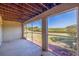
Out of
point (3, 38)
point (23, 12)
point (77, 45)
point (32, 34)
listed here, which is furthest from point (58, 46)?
point (3, 38)

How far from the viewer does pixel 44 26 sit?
3076mm

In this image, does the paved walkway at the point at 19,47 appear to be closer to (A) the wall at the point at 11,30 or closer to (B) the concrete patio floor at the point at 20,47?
(B) the concrete patio floor at the point at 20,47

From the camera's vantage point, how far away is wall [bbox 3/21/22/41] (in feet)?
8.21

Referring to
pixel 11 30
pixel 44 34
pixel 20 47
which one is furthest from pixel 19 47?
pixel 44 34

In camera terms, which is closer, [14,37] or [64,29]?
[64,29]

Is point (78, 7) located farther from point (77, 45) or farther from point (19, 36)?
point (19, 36)

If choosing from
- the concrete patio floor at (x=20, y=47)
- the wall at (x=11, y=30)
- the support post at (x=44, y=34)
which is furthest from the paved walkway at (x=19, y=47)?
the support post at (x=44, y=34)

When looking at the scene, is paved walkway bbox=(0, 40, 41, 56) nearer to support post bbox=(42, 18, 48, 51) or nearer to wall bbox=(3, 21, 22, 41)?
wall bbox=(3, 21, 22, 41)

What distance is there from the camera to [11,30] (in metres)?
2.59

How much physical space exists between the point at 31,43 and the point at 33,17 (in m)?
0.52

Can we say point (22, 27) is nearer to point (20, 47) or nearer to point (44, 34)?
point (20, 47)

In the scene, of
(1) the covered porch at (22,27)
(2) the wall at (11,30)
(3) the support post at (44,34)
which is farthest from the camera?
(3) the support post at (44,34)

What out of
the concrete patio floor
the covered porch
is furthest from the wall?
the concrete patio floor

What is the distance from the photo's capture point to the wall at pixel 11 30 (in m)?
2.50
